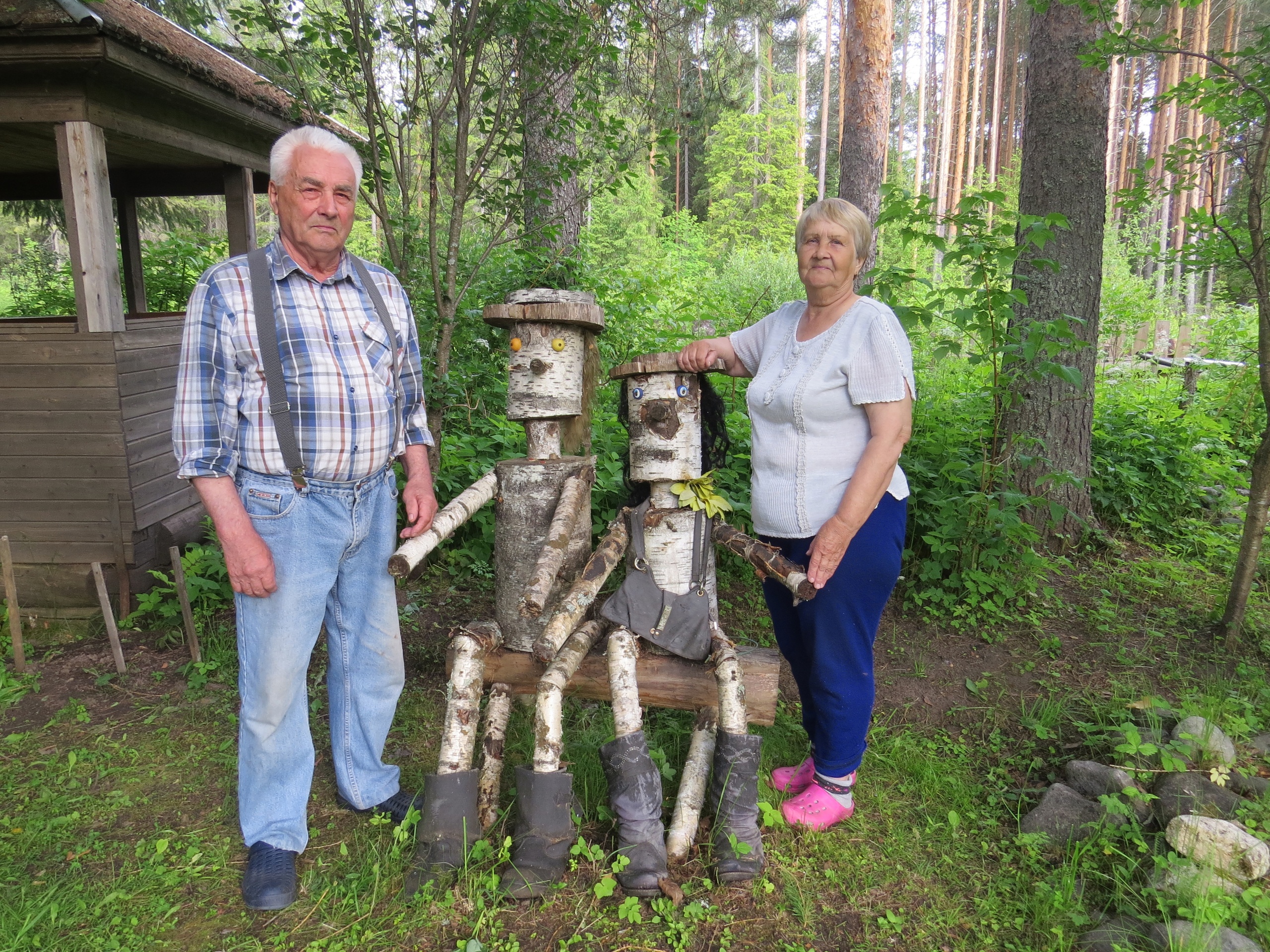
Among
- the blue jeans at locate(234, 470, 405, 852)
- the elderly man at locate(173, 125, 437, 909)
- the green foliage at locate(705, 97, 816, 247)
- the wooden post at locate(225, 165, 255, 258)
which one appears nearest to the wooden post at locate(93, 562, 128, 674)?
the blue jeans at locate(234, 470, 405, 852)

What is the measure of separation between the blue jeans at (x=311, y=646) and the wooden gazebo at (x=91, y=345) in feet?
8.79

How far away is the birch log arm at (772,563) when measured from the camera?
2328 millimetres

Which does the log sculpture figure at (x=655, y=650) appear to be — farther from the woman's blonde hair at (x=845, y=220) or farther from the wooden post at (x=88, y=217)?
the wooden post at (x=88, y=217)

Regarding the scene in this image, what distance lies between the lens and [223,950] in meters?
2.20

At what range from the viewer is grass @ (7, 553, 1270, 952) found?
2.26m

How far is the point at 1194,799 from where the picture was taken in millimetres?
2541

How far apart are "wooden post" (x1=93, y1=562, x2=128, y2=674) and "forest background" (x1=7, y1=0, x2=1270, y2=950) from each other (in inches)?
11.2

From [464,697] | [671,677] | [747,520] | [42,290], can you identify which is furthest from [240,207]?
[671,677]

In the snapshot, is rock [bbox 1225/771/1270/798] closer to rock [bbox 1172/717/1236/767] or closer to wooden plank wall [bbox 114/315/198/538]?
rock [bbox 1172/717/1236/767]

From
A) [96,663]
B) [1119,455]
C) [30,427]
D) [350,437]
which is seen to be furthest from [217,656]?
[1119,455]

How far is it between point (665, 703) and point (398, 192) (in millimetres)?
4912

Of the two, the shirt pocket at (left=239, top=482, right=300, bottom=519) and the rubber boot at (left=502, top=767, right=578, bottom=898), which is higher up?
the shirt pocket at (left=239, top=482, right=300, bottom=519)

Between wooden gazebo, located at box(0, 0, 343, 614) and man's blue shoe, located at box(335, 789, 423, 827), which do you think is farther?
wooden gazebo, located at box(0, 0, 343, 614)

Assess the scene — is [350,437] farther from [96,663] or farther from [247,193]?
[247,193]
